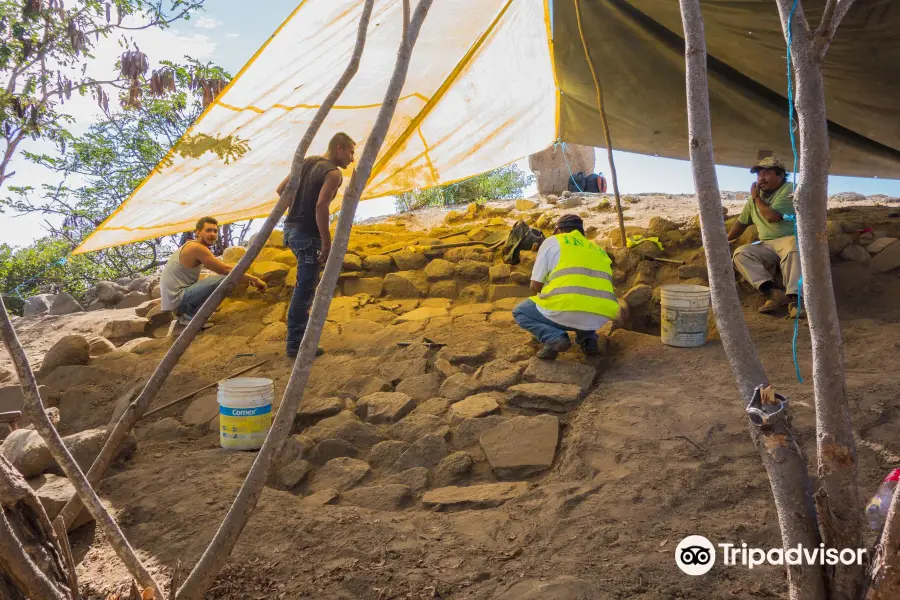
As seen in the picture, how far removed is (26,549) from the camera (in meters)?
1.76

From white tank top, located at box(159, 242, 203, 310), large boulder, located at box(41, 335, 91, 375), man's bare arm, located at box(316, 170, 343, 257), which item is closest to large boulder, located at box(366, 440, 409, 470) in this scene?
man's bare arm, located at box(316, 170, 343, 257)

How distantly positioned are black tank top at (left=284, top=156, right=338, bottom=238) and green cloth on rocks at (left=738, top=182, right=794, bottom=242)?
2.81 m

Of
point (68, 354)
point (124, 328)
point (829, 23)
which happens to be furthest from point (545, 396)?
point (124, 328)

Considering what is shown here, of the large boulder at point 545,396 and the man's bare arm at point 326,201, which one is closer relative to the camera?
the large boulder at point 545,396

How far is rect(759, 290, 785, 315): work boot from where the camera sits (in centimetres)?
430

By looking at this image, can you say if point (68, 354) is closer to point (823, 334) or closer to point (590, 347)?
point (590, 347)

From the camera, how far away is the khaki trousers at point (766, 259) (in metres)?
4.16

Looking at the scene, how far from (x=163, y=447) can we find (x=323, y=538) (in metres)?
1.72

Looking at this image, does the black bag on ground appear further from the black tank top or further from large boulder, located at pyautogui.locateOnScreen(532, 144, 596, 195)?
large boulder, located at pyautogui.locateOnScreen(532, 144, 596, 195)

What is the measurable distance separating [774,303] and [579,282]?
4.41 feet

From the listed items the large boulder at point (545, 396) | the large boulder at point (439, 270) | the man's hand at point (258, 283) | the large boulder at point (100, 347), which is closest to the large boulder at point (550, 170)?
the large boulder at point (439, 270)

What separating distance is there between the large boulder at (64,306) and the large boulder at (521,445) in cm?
748

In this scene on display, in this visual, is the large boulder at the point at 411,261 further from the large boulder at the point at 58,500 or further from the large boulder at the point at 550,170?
the large boulder at the point at 550,170

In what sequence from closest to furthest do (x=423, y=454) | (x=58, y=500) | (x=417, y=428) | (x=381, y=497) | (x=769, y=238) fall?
(x=58, y=500) → (x=381, y=497) → (x=423, y=454) → (x=417, y=428) → (x=769, y=238)
